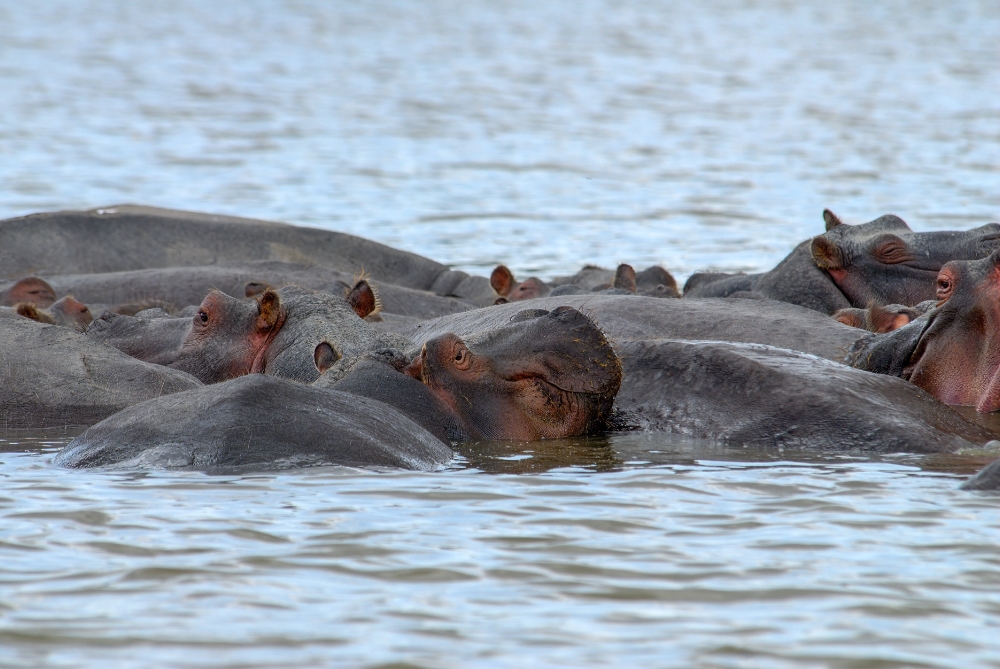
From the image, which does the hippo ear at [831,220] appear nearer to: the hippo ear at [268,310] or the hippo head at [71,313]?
the hippo ear at [268,310]

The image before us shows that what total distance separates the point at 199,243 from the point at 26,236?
123 cm

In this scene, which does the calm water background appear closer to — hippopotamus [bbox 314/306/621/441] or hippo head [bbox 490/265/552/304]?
hippopotamus [bbox 314/306/621/441]

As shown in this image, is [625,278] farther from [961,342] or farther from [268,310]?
[961,342]

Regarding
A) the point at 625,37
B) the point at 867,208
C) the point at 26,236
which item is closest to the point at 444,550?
the point at 26,236

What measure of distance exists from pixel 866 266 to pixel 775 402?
3165mm

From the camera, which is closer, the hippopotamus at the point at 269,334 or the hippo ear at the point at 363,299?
the hippopotamus at the point at 269,334

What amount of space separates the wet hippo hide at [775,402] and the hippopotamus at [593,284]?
2714mm

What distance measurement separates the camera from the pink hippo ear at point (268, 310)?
717 centimetres

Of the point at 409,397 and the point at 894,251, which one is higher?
the point at 894,251

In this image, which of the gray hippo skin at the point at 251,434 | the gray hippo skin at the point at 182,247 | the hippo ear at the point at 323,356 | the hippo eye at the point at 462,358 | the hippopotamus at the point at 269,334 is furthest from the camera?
the gray hippo skin at the point at 182,247

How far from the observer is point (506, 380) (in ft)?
20.4

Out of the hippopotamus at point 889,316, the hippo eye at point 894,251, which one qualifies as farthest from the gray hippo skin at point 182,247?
the hippopotamus at point 889,316

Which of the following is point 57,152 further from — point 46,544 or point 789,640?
point 789,640

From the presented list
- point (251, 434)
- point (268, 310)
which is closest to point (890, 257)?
point (268, 310)
